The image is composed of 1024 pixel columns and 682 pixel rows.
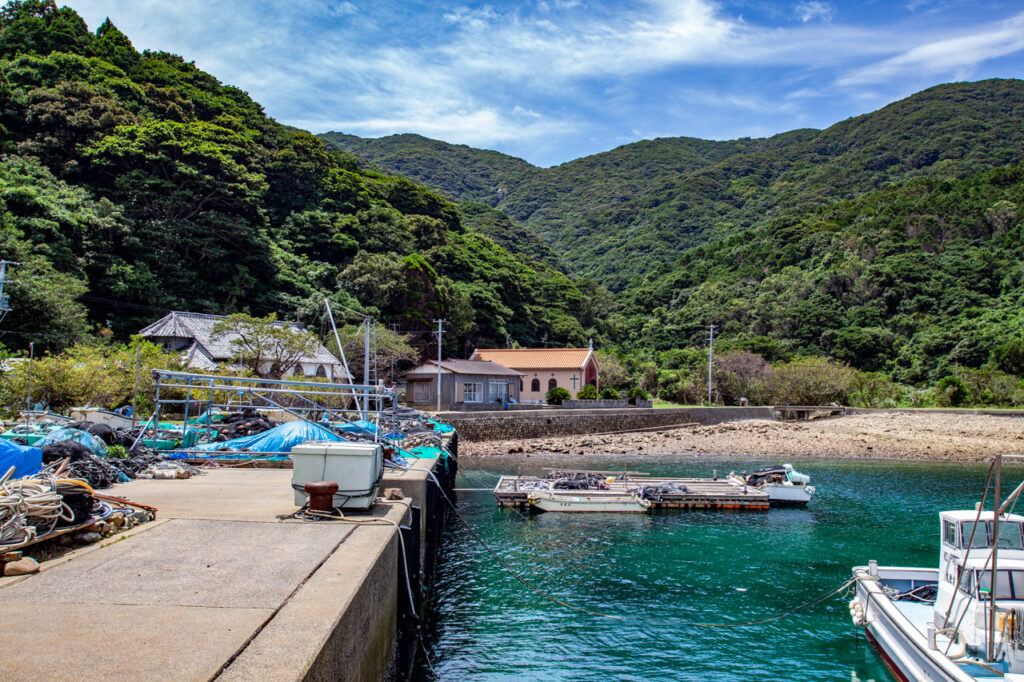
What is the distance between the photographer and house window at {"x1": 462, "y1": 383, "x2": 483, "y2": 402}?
51.2m

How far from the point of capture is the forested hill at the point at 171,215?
3966 cm

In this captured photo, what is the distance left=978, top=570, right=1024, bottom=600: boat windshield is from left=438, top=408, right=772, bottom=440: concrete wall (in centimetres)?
3333

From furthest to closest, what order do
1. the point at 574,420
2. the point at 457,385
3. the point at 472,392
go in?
1. the point at 472,392
2. the point at 457,385
3. the point at 574,420

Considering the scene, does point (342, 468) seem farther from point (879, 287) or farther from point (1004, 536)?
point (879, 287)

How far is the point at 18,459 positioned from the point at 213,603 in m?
3.78

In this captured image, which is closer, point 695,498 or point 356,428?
point 356,428

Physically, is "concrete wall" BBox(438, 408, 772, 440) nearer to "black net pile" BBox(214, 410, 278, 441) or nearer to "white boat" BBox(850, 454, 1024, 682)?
"black net pile" BBox(214, 410, 278, 441)

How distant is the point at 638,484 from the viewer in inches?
1009

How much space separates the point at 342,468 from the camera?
28.1 feet

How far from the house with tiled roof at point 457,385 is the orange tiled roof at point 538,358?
21.3 ft

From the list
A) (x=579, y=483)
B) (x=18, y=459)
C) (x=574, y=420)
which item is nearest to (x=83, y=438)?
(x=18, y=459)

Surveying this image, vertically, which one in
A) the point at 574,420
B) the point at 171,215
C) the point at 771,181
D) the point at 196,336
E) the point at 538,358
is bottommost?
the point at 574,420

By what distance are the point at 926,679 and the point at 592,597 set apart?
6.61 metres

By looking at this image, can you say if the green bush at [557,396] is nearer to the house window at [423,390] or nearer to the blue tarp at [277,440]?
the house window at [423,390]
